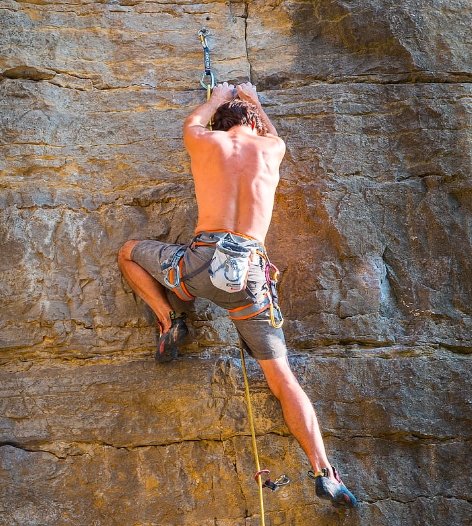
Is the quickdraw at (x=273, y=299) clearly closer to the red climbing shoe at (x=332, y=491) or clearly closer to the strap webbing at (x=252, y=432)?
the strap webbing at (x=252, y=432)

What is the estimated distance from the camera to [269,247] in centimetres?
527

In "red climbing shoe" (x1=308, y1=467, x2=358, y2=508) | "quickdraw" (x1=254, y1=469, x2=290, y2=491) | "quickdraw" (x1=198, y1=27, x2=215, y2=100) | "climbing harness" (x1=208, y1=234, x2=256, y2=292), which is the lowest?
"quickdraw" (x1=254, y1=469, x2=290, y2=491)

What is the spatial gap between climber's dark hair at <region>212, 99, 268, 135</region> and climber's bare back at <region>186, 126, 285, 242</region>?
0.12m

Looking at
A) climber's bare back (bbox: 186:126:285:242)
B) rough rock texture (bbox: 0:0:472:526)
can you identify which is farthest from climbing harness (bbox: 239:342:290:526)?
climber's bare back (bbox: 186:126:285:242)

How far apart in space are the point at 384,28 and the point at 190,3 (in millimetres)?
1389

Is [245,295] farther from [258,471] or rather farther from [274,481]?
[274,481]

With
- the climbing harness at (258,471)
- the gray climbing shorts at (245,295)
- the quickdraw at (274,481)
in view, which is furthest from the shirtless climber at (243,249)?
the quickdraw at (274,481)

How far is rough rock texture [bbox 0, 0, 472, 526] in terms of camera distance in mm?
4777

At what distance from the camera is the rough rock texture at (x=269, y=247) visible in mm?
4777

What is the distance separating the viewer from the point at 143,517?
470 centimetres

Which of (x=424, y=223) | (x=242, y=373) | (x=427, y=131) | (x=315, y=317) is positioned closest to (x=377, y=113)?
(x=427, y=131)

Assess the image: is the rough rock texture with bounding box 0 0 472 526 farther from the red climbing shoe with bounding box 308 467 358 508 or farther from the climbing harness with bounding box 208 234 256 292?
the climbing harness with bounding box 208 234 256 292

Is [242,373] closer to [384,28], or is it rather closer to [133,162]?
[133,162]

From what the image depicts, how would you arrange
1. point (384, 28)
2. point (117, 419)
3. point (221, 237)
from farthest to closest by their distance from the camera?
point (384, 28) < point (117, 419) < point (221, 237)
